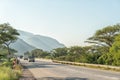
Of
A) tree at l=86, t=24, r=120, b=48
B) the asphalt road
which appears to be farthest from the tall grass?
tree at l=86, t=24, r=120, b=48

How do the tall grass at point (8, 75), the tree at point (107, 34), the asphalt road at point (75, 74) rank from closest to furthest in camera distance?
the tall grass at point (8, 75) < the asphalt road at point (75, 74) < the tree at point (107, 34)

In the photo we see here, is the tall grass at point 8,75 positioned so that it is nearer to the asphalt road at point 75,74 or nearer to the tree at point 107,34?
the asphalt road at point 75,74

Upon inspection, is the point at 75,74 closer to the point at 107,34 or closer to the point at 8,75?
the point at 8,75

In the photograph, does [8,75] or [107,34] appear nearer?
[8,75]

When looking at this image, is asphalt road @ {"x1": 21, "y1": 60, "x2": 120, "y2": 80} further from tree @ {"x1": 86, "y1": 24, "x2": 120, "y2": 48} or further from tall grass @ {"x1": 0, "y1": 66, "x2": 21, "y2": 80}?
tree @ {"x1": 86, "y1": 24, "x2": 120, "y2": 48}

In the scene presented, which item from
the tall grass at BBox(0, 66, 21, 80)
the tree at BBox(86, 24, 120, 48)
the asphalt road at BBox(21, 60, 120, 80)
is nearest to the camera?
the tall grass at BBox(0, 66, 21, 80)

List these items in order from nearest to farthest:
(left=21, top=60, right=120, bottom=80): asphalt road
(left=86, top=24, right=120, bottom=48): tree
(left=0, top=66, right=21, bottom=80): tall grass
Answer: (left=0, top=66, right=21, bottom=80): tall grass, (left=21, top=60, right=120, bottom=80): asphalt road, (left=86, top=24, right=120, bottom=48): tree

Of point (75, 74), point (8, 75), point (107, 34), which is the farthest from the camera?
point (107, 34)

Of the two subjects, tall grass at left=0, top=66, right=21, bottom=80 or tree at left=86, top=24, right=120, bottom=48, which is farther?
tree at left=86, top=24, right=120, bottom=48

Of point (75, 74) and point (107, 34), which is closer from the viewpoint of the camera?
point (75, 74)

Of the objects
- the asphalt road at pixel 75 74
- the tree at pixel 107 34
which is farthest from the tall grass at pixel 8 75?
the tree at pixel 107 34

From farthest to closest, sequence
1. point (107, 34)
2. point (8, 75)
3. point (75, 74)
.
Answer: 1. point (107, 34)
2. point (75, 74)
3. point (8, 75)

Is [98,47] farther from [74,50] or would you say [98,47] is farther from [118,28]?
[74,50]

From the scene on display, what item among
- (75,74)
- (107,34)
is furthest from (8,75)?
(107,34)
